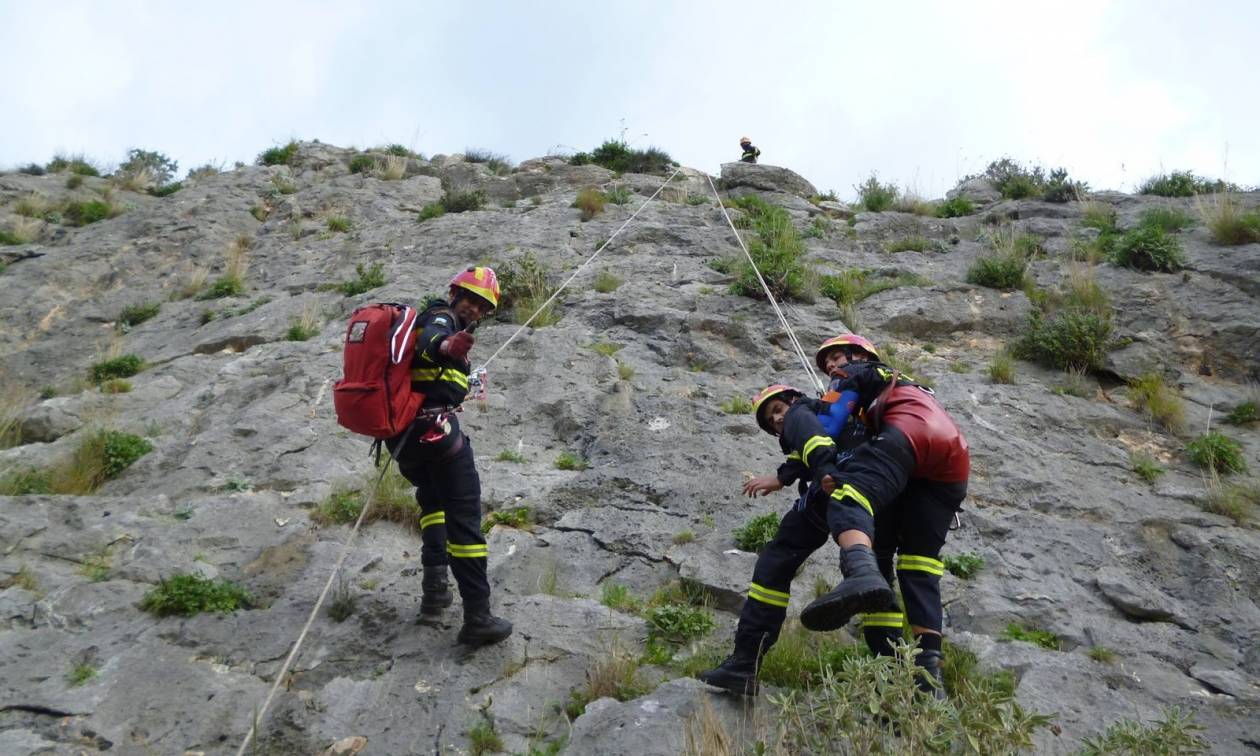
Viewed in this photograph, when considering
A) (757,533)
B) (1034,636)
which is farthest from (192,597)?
(1034,636)

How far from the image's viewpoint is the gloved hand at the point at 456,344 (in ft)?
15.2

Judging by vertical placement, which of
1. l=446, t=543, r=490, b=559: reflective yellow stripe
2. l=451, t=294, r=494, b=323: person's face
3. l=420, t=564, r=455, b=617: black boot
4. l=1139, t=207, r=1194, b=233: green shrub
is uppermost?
l=1139, t=207, r=1194, b=233: green shrub

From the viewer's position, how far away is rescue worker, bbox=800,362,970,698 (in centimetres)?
387

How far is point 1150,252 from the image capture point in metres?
9.48

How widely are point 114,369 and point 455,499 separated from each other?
585cm

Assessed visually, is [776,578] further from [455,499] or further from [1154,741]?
[455,499]

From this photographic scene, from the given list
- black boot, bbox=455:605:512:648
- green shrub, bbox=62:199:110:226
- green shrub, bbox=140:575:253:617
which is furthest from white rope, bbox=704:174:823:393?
green shrub, bbox=62:199:110:226

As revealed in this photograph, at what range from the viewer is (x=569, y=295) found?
9.84m

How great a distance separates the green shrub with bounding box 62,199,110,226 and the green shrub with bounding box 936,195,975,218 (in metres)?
12.7

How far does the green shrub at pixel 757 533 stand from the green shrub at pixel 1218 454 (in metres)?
3.46

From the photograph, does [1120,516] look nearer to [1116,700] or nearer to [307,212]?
[1116,700]

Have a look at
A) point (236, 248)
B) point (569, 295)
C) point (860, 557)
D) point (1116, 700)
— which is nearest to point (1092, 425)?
point (1116, 700)

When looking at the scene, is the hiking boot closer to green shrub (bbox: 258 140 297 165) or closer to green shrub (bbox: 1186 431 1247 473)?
green shrub (bbox: 1186 431 1247 473)

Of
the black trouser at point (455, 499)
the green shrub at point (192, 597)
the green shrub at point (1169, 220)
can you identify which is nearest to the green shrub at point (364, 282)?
the green shrub at point (192, 597)
